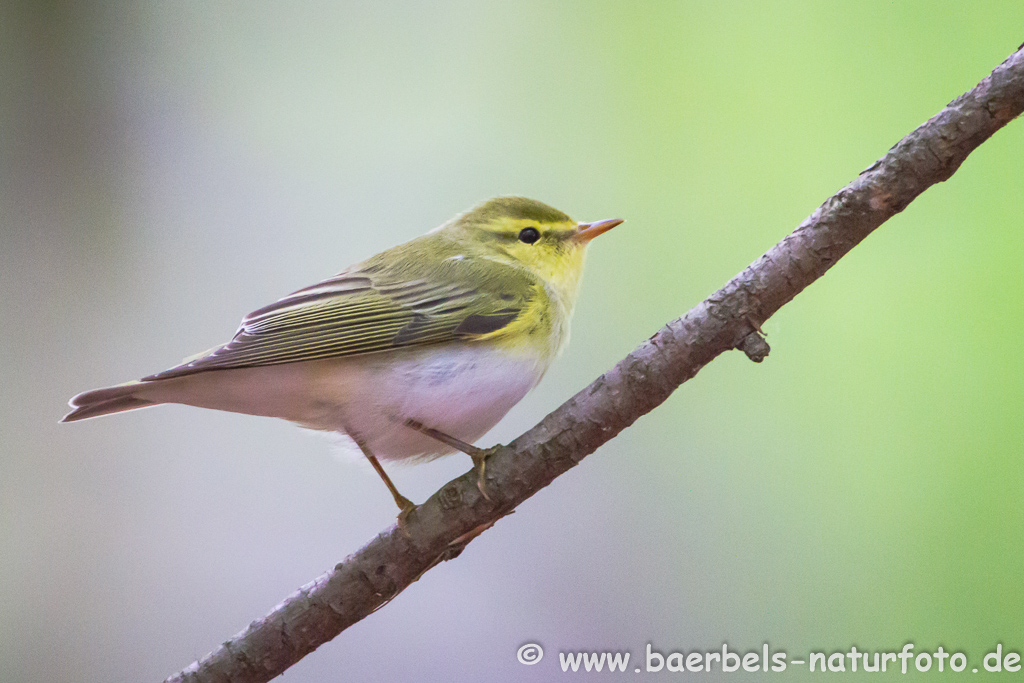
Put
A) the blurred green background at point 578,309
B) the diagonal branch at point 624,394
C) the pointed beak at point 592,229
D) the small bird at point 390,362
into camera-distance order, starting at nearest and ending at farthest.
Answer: the diagonal branch at point 624,394 → the small bird at point 390,362 → the pointed beak at point 592,229 → the blurred green background at point 578,309

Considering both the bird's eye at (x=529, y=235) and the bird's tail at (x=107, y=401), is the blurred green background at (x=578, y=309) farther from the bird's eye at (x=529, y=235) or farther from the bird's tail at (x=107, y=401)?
the bird's tail at (x=107, y=401)

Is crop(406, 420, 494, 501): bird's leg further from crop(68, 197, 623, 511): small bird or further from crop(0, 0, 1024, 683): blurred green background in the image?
crop(0, 0, 1024, 683): blurred green background

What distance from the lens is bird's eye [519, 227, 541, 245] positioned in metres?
1.27

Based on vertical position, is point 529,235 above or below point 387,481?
above

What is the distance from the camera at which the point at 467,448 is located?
1028 millimetres

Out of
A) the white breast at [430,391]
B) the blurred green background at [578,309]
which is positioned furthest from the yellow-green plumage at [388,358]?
the blurred green background at [578,309]

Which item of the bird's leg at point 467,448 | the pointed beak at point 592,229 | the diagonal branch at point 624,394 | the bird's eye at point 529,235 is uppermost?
the bird's eye at point 529,235

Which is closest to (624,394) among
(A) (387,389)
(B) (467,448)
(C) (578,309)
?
(B) (467,448)

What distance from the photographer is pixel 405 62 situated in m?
1.66

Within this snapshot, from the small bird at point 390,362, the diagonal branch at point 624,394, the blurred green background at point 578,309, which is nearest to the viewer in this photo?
the diagonal branch at point 624,394

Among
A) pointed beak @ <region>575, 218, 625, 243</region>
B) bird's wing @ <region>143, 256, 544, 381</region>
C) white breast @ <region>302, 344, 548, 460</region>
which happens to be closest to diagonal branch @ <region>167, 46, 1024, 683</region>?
white breast @ <region>302, 344, 548, 460</region>

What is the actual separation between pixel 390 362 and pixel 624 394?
38 centimetres

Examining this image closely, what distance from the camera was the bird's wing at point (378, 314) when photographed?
3.51 ft

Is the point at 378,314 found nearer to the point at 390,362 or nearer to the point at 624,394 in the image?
the point at 390,362
